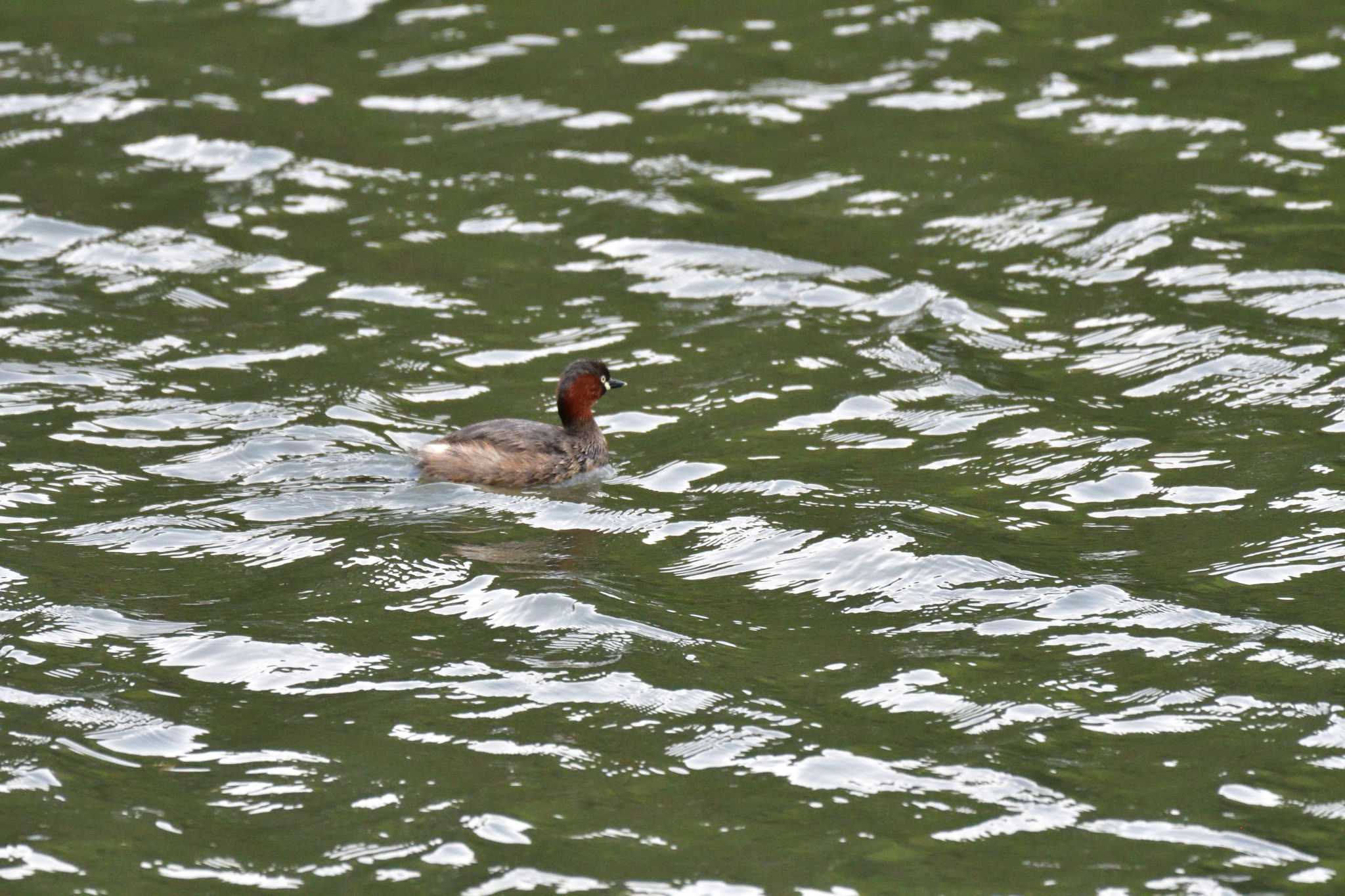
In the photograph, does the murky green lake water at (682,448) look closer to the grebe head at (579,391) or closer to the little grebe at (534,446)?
the little grebe at (534,446)

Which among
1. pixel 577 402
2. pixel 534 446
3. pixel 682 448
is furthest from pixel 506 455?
pixel 682 448

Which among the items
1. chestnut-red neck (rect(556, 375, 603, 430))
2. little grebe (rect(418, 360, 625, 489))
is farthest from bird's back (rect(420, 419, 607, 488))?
chestnut-red neck (rect(556, 375, 603, 430))

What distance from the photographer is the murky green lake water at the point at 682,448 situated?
693 centimetres

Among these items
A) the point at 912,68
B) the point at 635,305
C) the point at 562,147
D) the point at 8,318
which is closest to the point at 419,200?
the point at 562,147

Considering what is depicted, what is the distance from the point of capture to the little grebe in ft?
34.2

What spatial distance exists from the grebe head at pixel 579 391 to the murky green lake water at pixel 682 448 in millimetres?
442

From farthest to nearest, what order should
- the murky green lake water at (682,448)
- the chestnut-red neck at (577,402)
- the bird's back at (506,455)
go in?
1. the chestnut-red neck at (577,402)
2. the bird's back at (506,455)
3. the murky green lake water at (682,448)

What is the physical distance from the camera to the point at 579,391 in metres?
11.1

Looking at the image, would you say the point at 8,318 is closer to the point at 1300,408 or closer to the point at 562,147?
the point at 562,147

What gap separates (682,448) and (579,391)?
2.42 feet

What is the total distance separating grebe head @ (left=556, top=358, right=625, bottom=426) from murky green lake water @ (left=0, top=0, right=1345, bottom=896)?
442 mm

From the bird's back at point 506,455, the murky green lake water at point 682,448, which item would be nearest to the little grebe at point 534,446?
the bird's back at point 506,455

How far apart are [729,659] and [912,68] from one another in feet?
35.8

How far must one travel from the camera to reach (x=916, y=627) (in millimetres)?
8438
